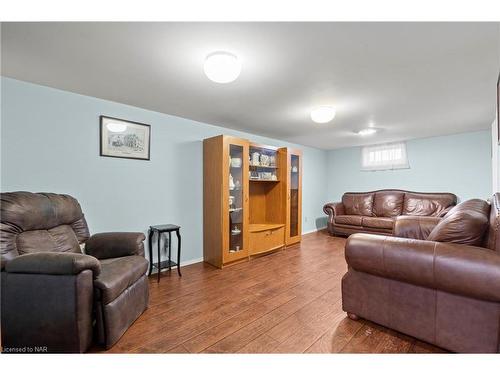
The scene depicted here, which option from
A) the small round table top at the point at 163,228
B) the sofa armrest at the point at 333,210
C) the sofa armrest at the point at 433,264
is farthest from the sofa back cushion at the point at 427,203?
the small round table top at the point at 163,228

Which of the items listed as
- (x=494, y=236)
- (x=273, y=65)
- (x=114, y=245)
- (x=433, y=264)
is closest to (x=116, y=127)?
(x=114, y=245)

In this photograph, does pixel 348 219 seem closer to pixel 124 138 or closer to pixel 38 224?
pixel 124 138

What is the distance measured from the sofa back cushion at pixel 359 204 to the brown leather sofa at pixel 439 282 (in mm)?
3489

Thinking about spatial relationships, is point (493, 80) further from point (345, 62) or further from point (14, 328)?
point (14, 328)

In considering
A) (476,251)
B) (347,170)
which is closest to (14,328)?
(476,251)

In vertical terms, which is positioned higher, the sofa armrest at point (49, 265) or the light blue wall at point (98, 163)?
the light blue wall at point (98, 163)

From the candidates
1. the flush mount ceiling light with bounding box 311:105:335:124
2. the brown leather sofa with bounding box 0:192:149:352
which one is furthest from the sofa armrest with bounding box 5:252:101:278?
the flush mount ceiling light with bounding box 311:105:335:124

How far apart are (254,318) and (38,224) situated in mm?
1908

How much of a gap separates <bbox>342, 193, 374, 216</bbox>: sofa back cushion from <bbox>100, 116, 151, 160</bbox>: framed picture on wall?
177 inches

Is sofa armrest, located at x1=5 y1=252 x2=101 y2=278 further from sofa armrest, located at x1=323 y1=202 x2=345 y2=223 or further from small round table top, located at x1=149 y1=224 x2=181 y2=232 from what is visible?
sofa armrest, located at x1=323 y1=202 x2=345 y2=223

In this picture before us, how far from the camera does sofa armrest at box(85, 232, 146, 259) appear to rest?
2053 mm

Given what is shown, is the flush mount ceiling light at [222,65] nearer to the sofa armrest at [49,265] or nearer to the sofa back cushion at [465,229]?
the sofa armrest at [49,265]

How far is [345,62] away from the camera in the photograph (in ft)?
5.85

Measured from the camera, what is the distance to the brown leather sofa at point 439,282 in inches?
50.1
